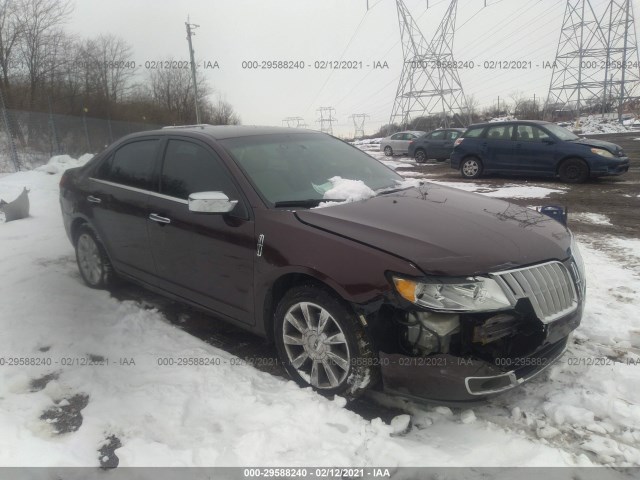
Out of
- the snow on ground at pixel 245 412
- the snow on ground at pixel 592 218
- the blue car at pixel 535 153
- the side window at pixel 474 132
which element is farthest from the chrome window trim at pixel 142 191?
the side window at pixel 474 132

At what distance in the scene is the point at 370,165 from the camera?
13.1 feet

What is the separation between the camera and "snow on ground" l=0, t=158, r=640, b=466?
89.6 inches

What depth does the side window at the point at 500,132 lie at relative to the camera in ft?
39.4

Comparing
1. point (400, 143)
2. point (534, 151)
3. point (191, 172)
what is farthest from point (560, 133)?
point (400, 143)

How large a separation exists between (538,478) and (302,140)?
9.27 feet

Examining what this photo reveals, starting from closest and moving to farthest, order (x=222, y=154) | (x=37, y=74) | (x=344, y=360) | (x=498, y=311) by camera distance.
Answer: (x=498, y=311) → (x=344, y=360) → (x=222, y=154) → (x=37, y=74)

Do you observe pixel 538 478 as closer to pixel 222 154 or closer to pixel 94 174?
pixel 222 154

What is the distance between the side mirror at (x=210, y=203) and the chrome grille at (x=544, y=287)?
1650 mm

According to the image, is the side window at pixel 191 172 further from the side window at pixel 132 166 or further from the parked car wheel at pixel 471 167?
the parked car wheel at pixel 471 167

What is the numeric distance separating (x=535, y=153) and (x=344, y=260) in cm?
1063

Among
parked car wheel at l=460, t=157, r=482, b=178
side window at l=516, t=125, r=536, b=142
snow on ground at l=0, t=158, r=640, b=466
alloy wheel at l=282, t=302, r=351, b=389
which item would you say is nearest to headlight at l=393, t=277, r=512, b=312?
alloy wheel at l=282, t=302, r=351, b=389

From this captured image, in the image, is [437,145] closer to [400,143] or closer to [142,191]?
[400,143]

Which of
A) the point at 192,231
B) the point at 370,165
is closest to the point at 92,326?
the point at 192,231

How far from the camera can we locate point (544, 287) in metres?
2.47
